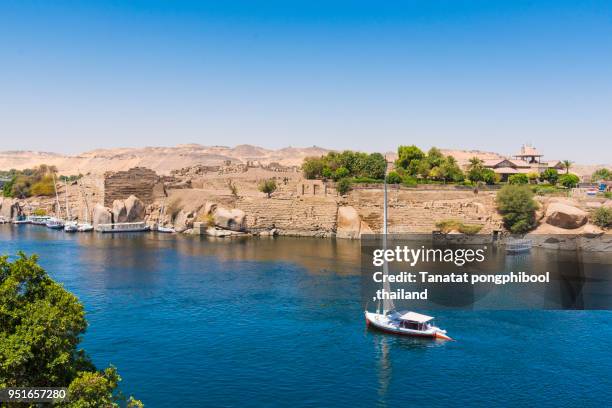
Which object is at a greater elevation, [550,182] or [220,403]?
[550,182]

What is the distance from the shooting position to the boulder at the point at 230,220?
49906 mm

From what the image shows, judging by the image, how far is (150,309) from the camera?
25.0m

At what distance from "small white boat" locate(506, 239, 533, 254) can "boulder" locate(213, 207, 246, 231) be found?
71.2 ft

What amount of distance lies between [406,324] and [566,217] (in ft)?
89.3

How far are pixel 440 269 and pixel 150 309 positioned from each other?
1717 cm

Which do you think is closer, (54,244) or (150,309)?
(150,309)

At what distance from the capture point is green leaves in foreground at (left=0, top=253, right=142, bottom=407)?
10.2 m

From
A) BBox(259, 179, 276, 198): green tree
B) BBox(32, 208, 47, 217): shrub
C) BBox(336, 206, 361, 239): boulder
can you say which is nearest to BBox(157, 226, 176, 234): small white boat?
BBox(259, 179, 276, 198): green tree

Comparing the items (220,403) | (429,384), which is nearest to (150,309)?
(220,403)

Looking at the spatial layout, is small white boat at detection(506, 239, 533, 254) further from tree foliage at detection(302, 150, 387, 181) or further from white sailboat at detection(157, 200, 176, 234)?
white sailboat at detection(157, 200, 176, 234)

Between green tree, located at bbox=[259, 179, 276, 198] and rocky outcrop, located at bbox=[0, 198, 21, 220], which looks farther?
rocky outcrop, located at bbox=[0, 198, 21, 220]

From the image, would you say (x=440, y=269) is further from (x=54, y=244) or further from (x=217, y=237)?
(x=54, y=244)

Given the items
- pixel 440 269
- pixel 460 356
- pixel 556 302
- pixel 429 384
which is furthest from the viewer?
pixel 440 269

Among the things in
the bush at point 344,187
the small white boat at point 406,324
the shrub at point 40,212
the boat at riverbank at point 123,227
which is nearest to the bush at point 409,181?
the bush at point 344,187
